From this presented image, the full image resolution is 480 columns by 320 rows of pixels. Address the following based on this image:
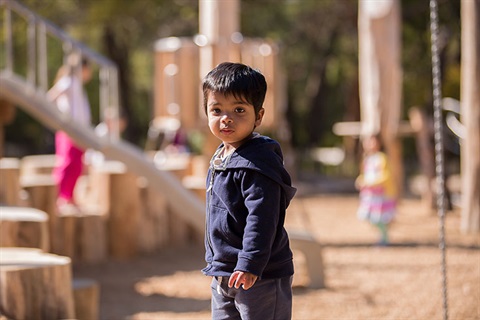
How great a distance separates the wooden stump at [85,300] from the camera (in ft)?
17.9

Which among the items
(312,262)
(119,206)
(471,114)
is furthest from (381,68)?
(312,262)

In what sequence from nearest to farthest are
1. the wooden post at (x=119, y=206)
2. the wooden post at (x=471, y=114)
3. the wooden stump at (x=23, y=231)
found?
the wooden stump at (x=23, y=231)
the wooden post at (x=119, y=206)
the wooden post at (x=471, y=114)

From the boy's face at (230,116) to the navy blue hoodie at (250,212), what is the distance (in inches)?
2.8

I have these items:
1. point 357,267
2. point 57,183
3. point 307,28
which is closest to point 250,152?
point 357,267

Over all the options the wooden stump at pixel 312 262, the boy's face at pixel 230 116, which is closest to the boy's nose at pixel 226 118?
the boy's face at pixel 230 116

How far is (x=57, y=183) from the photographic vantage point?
28.0 ft

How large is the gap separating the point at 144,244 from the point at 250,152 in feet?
19.5

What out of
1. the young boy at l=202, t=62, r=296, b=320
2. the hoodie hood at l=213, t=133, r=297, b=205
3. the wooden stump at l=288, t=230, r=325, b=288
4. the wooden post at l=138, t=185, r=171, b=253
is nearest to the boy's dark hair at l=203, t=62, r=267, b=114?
the young boy at l=202, t=62, r=296, b=320

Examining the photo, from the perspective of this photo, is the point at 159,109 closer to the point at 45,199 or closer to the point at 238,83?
the point at 45,199

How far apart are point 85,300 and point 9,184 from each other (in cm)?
196

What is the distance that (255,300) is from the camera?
126 inches

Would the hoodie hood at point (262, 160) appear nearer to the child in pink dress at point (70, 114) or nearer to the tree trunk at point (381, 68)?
the child in pink dress at point (70, 114)

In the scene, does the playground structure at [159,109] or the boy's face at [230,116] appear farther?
the playground structure at [159,109]

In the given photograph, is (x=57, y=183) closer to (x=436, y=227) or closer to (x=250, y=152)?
(x=436, y=227)
